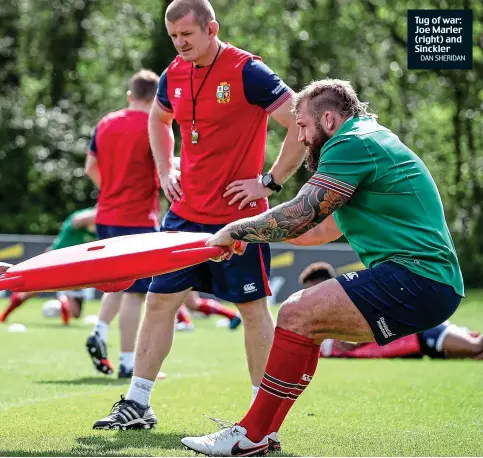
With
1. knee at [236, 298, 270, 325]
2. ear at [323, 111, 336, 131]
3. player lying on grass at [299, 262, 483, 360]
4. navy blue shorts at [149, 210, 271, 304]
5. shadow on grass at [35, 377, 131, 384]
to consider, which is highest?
ear at [323, 111, 336, 131]

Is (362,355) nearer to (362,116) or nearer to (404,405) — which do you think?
(404,405)

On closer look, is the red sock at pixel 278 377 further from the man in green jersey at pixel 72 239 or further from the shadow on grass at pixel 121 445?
the man in green jersey at pixel 72 239

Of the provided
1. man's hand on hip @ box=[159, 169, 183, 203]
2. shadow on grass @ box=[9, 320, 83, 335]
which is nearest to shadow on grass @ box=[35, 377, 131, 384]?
man's hand on hip @ box=[159, 169, 183, 203]

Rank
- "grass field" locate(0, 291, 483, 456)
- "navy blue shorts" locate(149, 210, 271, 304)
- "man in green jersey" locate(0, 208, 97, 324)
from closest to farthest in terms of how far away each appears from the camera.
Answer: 1. "grass field" locate(0, 291, 483, 456)
2. "navy blue shorts" locate(149, 210, 271, 304)
3. "man in green jersey" locate(0, 208, 97, 324)

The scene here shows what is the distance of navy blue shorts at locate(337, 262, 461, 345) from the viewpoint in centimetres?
504

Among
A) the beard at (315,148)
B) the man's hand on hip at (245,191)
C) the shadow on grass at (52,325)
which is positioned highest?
the beard at (315,148)

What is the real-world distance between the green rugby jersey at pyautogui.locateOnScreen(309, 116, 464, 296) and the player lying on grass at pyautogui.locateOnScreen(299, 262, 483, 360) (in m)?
5.13

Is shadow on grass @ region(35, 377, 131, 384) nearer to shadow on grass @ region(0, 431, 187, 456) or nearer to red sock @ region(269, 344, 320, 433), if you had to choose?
shadow on grass @ region(0, 431, 187, 456)

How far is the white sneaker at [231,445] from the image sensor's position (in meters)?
5.17

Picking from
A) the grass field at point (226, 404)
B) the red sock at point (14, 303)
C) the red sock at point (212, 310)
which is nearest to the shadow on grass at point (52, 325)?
the red sock at point (14, 303)

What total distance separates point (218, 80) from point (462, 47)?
14.6 feet

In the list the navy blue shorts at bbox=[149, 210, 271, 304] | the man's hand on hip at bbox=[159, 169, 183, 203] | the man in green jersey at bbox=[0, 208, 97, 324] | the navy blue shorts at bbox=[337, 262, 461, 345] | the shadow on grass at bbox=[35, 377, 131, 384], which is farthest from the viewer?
the man in green jersey at bbox=[0, 208, 97, 324]

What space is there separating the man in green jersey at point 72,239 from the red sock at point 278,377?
7.12 metres

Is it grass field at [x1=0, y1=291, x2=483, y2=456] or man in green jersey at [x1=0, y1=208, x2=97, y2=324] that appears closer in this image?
grass field at [x1=0, y1=291, x2=483, y2=456]
